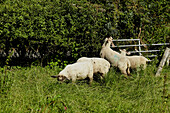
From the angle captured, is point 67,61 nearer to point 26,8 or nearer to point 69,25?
point 69,25

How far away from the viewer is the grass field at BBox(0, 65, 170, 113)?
423 centimetres

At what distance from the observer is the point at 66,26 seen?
709cm

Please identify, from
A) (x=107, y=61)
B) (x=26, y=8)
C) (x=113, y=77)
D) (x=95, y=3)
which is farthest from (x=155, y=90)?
(x=26, y=8)

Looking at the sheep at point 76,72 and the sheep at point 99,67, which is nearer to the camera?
the sheep at point 76,72

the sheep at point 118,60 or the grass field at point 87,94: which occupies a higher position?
the sheep at point 118,60

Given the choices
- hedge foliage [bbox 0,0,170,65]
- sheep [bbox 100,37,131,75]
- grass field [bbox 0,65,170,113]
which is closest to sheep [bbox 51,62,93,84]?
grass field [bbox 0,65,170,113]

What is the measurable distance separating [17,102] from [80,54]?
3.28 m

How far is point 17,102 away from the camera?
4379mm

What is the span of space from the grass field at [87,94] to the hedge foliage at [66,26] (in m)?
1.20

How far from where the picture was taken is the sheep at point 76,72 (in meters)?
5.37

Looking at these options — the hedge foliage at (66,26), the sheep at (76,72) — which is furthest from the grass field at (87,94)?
the hedge foliage at (66,26)

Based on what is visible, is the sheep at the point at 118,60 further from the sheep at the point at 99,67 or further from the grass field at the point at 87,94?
the sheep at the point at 99,67

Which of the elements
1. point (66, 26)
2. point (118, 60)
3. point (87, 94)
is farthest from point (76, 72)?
point (66, 26)

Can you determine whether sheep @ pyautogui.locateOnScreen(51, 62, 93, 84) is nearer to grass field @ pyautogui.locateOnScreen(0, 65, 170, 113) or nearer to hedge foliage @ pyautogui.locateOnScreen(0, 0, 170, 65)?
grass field @ pyautogui.locateOnScreen(0, 65, 170, 113)
